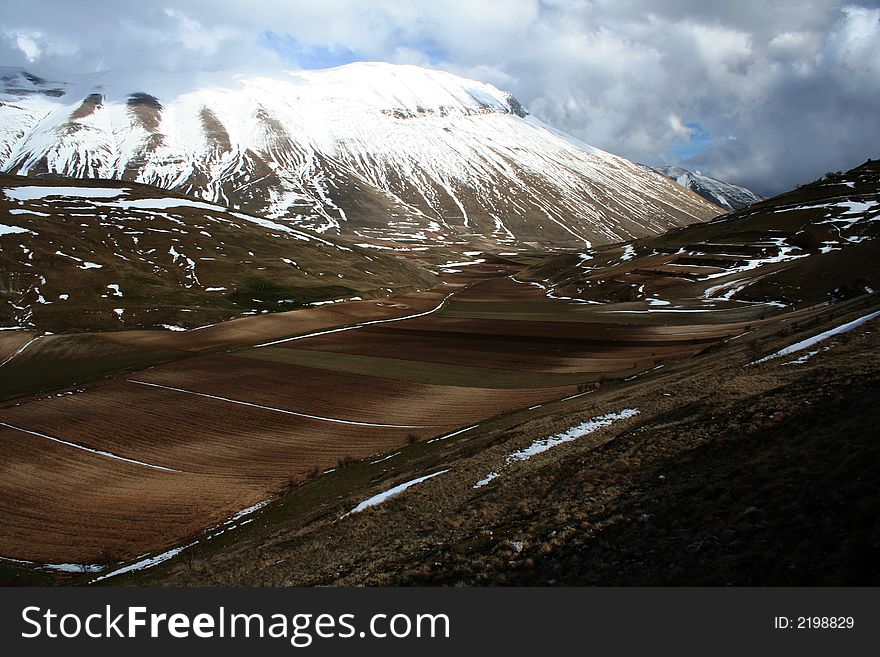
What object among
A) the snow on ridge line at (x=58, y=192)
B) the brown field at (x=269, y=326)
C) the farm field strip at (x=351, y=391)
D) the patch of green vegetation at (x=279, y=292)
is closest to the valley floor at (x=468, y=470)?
the farm field strip at (x=351, y=391)

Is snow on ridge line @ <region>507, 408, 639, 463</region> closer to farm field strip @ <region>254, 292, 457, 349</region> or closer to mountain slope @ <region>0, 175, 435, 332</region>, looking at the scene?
farm field strip @ <region>254, 292, 457, 349</region>

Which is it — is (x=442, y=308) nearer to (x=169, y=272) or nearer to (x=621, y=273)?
(x=621, y=273)

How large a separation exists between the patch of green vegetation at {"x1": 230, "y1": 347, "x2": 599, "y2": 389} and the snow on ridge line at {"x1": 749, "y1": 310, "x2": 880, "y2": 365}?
20.0 m

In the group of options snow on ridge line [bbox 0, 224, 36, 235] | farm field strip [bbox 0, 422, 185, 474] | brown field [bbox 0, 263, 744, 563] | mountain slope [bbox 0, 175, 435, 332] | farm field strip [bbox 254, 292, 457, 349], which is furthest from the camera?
snow on ridge line [bbox 0, 224, 36, 235]

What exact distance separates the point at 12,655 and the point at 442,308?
358 ft

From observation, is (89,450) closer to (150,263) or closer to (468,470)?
(468,470)

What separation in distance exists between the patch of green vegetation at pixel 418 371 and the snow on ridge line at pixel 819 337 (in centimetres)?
1999

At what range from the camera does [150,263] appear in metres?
125

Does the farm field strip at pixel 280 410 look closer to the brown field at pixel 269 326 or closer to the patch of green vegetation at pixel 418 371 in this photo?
the patch of green vegetation at pixel 418 371

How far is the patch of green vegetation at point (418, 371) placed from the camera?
168ft

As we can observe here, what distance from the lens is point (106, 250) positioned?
127m

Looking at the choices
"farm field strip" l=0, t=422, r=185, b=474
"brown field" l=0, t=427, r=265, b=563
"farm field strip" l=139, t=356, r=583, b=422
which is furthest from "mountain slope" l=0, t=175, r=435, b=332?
"brown field" l=0, t=427, r=265, b=563

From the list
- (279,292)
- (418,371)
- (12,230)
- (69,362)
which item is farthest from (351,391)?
(12,230)

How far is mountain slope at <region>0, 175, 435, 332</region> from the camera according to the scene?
98.9m
